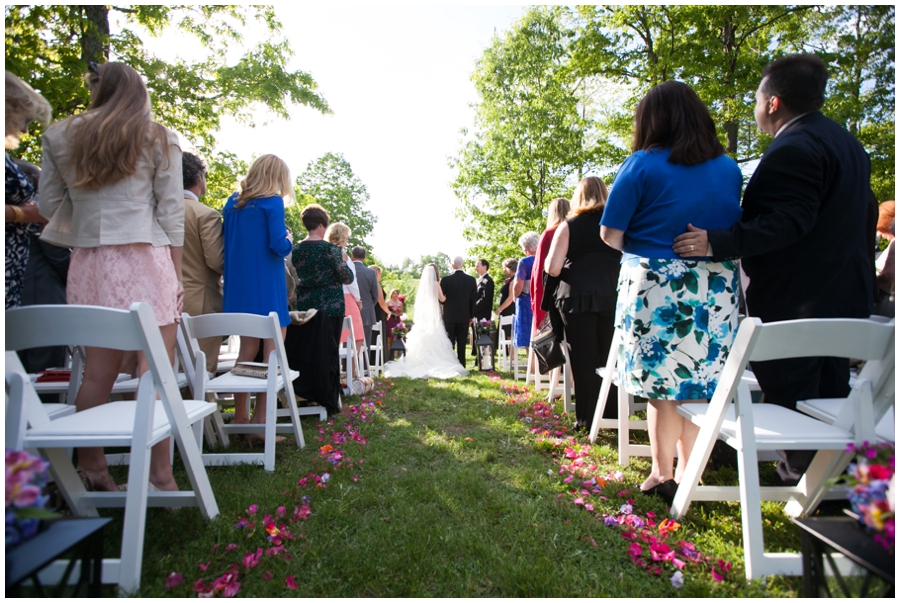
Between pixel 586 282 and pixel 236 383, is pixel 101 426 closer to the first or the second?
pixel 236 383

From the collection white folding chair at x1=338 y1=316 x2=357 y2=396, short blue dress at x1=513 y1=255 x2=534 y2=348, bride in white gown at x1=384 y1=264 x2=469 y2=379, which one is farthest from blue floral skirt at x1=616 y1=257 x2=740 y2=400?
bride in white gown at x1=384 y1=264 x2=469 y2=379

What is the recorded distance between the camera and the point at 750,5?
32.1 feet

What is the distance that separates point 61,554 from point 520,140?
53.2 feet

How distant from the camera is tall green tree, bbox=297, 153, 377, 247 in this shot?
1389 inches

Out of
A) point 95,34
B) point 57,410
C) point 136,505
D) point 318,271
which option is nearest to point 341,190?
point 95,34

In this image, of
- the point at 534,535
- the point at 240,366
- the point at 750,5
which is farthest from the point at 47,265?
the point at 750,5

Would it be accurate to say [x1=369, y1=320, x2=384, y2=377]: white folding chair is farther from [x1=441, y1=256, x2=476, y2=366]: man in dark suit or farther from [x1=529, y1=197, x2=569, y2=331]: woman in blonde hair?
[x1=529, y1=197, x2=569, y2=331]: woman in blonde hair

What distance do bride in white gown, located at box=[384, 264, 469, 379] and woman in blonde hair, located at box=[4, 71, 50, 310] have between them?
6.01 m

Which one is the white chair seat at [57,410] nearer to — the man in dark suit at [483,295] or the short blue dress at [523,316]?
the short blue dress at [523,316]

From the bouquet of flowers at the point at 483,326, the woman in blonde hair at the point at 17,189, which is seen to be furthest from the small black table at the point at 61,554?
the bouquet of flowers at the point at 483,326

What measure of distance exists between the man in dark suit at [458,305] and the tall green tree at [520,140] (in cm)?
699

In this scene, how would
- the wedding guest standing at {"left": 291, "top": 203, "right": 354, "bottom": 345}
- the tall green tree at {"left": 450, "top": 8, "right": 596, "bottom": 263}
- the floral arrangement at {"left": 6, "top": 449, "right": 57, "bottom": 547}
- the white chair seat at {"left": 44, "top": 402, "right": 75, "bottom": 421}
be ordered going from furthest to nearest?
the tall green tree at {"left": 450, "top": 8, "right": 596, "bottom": 263}
the wedding guest standing at {"left": 291, "top": 203, "right": 354, "bottom": 345}
the white chair seat at {"left": 44, "top": 402, "right": 75, "bottom": 421}
the floral arrangement at {"left": 6, "top": 449, "right": 57, "bottom": 547}

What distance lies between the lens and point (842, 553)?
127 cm

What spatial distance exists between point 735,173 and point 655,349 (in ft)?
3.10
